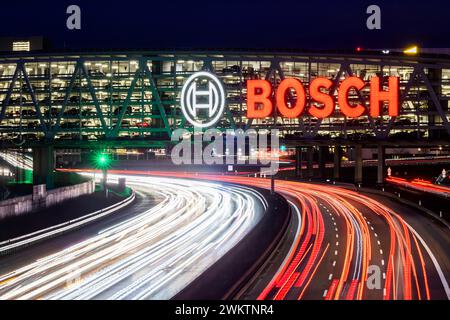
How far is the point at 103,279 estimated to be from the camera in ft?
74.5

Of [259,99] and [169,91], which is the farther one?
[169,91]

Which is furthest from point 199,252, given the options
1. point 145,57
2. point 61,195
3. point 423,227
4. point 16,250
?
point 145,57

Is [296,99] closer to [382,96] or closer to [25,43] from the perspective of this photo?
[382,96]

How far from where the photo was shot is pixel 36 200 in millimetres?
40500

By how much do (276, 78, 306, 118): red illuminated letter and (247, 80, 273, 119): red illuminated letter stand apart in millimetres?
1125

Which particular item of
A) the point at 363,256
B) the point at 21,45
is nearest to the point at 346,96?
the point at 363,256

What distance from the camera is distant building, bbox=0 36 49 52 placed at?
138375 millimetres

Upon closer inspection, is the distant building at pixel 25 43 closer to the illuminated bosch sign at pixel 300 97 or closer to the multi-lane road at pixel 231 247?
the illuminated bosch sign at pixel 300 97

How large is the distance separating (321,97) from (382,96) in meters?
7.37

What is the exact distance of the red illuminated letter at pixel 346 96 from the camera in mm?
57194

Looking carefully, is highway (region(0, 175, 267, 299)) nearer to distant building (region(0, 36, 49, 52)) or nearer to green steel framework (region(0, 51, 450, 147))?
green steel framework (region(0, 51, 450, 147))

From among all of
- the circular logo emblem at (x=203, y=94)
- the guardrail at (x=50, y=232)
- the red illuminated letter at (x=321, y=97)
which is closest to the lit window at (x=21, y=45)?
the circular logo emblem at (x=203, y=94)

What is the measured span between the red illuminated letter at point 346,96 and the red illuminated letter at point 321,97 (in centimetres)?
113

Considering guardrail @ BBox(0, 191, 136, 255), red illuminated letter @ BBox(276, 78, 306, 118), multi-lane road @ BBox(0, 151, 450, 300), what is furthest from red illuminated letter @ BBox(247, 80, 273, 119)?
guardrail @ BBox(0, 191, 136, 255)
